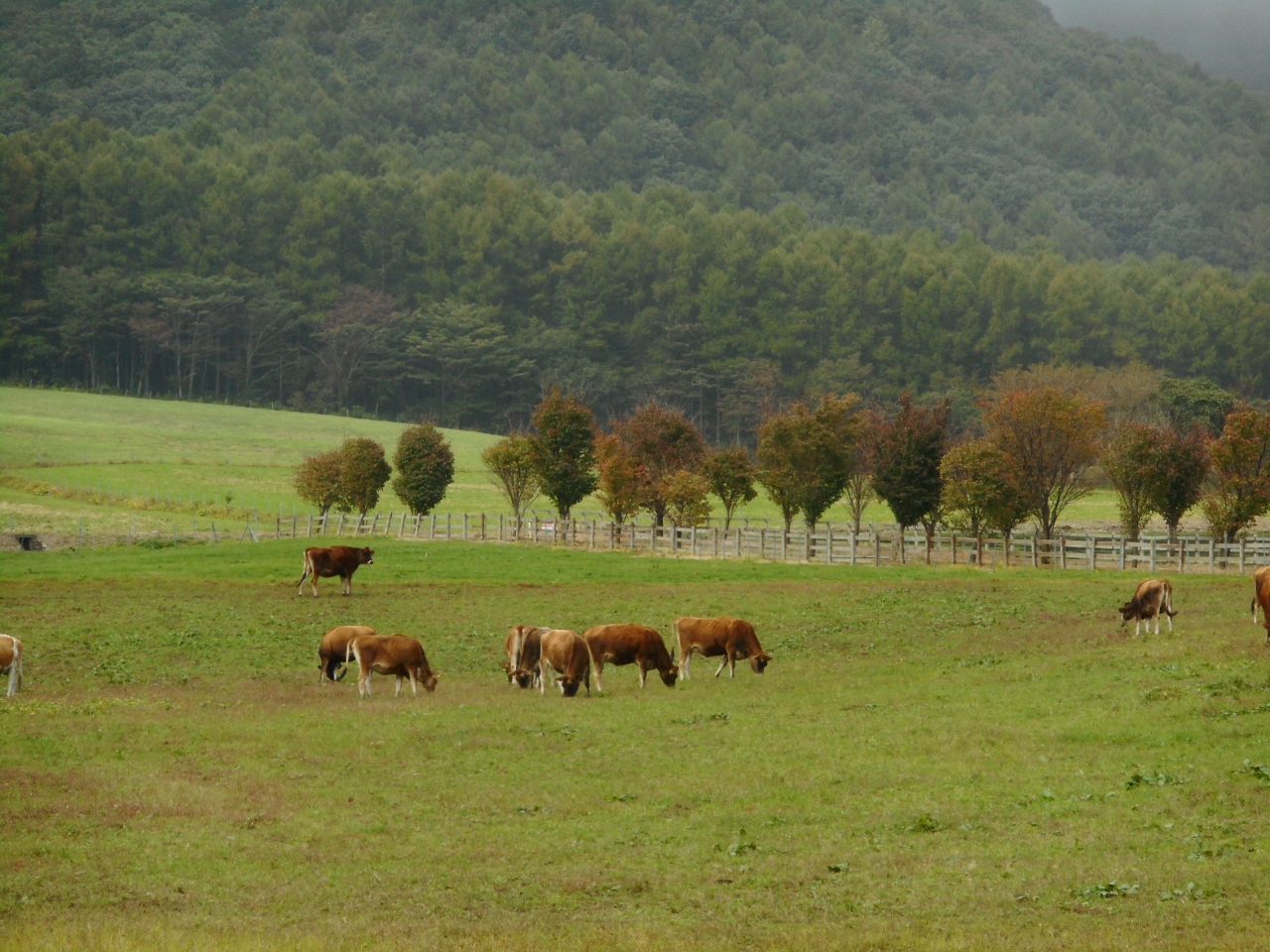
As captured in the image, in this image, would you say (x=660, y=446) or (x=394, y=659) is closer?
(x=394, y=659)

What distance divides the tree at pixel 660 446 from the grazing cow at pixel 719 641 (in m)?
42.0

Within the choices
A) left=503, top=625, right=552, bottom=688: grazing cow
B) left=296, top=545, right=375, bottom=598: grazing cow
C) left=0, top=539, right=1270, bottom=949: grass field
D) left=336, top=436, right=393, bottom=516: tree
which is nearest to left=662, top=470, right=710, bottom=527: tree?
left=336, top=436, right=393, bottom=516: tree

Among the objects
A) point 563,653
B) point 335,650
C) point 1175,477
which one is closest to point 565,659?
point 563,653

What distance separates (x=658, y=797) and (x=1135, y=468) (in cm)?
4500

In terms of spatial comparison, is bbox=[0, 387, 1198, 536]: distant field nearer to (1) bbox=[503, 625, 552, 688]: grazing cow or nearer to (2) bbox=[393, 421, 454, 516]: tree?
(2) bbox=[393, 421, 454, 516]: tree

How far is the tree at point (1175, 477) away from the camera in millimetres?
58000

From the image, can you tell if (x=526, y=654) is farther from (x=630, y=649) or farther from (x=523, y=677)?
(x=630, y=649)

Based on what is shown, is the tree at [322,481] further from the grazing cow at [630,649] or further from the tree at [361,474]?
the grazing cow at [630,649]

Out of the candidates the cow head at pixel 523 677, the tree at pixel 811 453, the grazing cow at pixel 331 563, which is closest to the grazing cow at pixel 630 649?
the cow head at pixel 523 677

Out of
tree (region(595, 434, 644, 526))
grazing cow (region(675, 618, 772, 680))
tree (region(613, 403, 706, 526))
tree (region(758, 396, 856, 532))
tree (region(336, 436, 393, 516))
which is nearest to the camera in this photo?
grazing cow (region(675, 618, 772, 680))

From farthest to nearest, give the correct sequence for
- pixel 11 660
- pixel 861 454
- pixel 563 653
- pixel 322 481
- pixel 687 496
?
pixel 322 481
pixel 861 454
pixel 687 496
pixel 563 653
pixel 11 660

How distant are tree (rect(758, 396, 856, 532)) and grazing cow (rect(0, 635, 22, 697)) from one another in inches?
1707

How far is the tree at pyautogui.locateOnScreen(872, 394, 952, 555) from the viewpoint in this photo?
57969 mm

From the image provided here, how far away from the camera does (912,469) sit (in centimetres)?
5788
